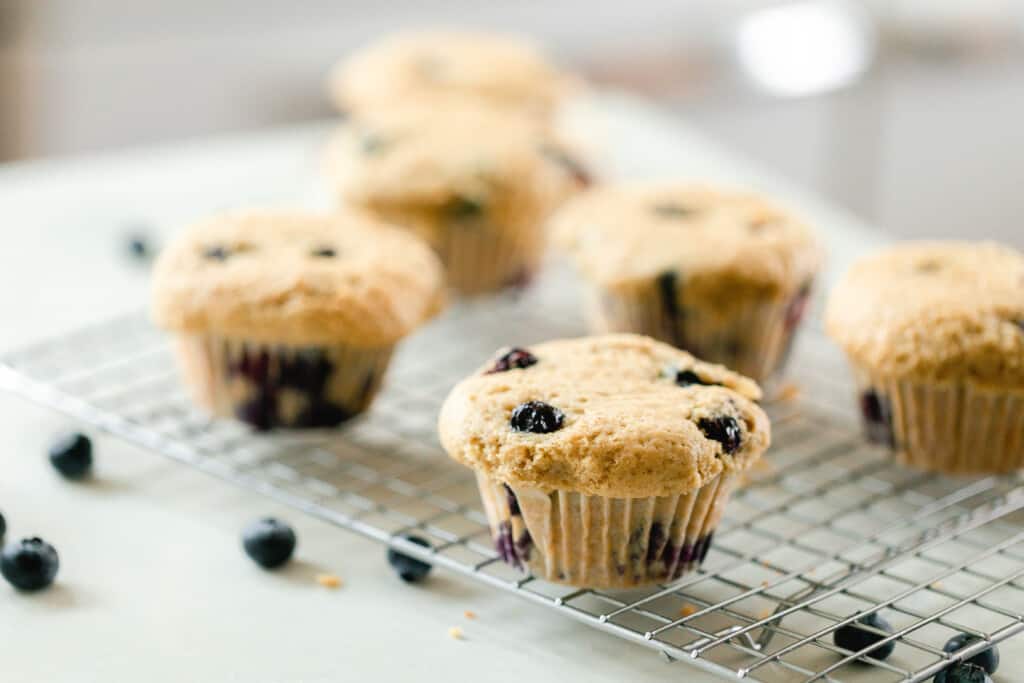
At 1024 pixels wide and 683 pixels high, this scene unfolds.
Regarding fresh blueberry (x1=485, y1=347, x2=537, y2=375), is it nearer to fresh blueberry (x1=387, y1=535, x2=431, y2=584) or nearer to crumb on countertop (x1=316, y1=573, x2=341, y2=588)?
fresh blueberry (x1=387, y1=535, x2=431, y2=584)

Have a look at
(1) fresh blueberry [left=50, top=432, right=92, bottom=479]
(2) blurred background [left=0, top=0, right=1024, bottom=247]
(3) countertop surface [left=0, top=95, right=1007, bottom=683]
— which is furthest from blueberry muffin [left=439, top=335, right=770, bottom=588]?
(2) blurred background [left=0, top=0, right=1024, bottom=247]

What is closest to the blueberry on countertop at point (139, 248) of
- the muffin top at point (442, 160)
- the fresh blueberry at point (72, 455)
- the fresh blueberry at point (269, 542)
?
the muffin top at point (442, 160)

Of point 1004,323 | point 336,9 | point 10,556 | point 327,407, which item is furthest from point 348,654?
point 336,9

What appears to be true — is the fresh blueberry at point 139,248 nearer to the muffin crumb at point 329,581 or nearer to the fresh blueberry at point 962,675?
the muffin crumb at point 329,581

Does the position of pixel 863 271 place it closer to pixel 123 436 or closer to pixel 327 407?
pixel 327 407


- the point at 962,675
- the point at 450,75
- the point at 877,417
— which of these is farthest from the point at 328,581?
the point at 450,75
